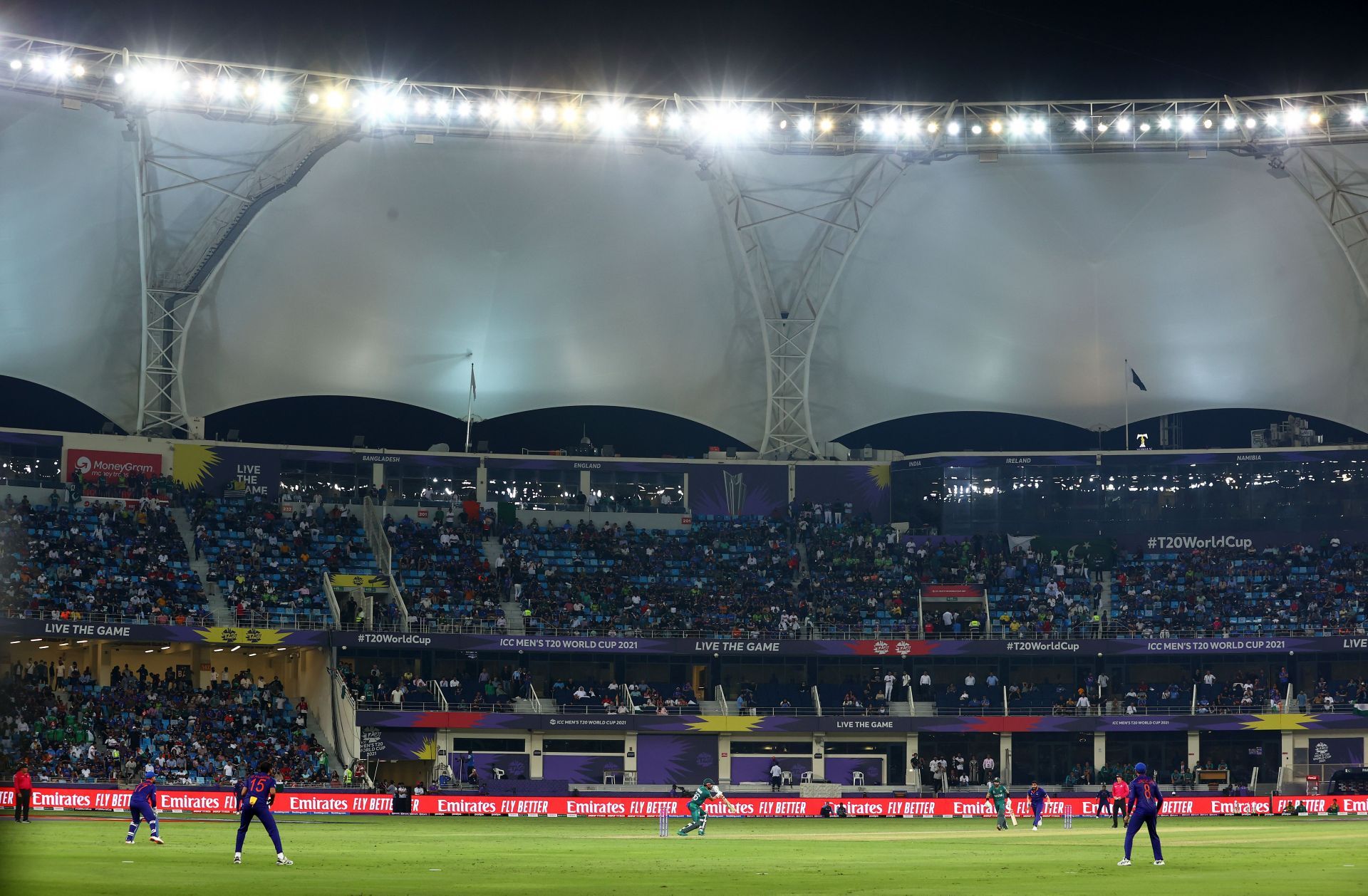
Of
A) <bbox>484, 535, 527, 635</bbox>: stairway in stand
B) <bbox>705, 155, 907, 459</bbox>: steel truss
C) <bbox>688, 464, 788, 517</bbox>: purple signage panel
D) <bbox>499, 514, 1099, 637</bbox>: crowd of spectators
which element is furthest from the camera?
<bbox>688, 464, 788, 517</bbox>: purple signage panel

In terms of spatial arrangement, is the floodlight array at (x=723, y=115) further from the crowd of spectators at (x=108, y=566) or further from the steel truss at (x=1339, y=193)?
the crowd of spectators at (x=108, y=566)

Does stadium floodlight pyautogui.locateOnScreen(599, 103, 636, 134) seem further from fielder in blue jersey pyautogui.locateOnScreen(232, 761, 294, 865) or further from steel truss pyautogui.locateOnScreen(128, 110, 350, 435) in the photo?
fielder in blue jersey pyautogui.locateOnScreen(232, 761, 294, 865)

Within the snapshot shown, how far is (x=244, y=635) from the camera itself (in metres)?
57.4

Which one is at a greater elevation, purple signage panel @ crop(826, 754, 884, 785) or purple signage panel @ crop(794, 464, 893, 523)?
purple signage panel @ crop(794, 464, 893, 523)

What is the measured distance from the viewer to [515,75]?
190 ft

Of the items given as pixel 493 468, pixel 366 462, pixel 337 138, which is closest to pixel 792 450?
pixel 493 468

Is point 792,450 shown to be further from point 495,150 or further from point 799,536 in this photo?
point 495,150

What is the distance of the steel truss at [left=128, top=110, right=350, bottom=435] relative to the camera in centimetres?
5912

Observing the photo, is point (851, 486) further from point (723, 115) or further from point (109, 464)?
point (109, 464)

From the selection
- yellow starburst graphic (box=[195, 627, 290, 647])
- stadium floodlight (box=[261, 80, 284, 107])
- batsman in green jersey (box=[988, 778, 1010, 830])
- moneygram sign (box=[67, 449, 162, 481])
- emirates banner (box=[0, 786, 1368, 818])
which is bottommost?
emirates banner (box=[0, 786, 1368, 818])

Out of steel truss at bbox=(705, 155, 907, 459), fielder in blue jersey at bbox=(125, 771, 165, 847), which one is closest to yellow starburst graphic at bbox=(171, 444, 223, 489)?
steel truss at bbox=(705, 155, 907, 459)

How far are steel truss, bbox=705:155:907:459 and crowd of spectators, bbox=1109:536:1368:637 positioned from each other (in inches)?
659

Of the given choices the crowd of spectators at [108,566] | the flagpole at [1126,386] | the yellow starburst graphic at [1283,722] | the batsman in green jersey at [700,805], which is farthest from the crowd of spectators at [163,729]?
the flagpole at [1126,386]

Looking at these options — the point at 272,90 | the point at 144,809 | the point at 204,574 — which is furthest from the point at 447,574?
the point at 144,809
